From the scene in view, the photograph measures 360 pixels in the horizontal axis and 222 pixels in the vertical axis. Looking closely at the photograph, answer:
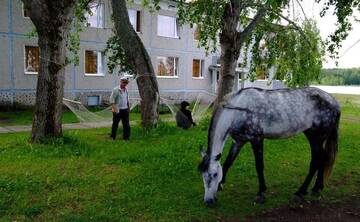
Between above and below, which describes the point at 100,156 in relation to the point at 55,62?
below

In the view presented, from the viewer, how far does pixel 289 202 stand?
600 centimetres

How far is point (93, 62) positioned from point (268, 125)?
18.6 meters

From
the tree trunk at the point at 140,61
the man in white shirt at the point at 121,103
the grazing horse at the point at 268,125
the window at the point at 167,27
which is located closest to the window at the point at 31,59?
the window at the point at 167,27

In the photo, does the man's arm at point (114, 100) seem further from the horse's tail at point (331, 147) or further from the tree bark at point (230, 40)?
the horse's tail at point (331, 147)

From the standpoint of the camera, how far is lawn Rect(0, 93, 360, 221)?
5.32 metres

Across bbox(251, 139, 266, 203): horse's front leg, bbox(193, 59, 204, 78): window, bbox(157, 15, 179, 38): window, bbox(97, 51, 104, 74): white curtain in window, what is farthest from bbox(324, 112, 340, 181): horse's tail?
bbox(193, 59, 204, 78): window

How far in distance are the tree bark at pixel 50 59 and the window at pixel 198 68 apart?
20494 millimetres

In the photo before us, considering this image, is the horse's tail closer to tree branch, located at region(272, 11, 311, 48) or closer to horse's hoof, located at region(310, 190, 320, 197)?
horse's hoof, located at region(310, 190, 320, 197)

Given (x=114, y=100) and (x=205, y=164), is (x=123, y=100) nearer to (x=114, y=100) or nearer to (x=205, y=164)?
(x=114, y=100)

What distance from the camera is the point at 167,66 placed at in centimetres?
2725

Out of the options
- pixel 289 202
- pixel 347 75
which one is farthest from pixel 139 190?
pixel 347 75

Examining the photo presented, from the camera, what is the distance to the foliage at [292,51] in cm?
1664

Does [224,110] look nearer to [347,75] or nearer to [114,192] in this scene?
[114,192]

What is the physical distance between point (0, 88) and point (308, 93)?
16865mm
